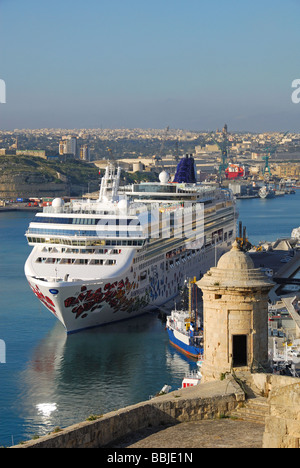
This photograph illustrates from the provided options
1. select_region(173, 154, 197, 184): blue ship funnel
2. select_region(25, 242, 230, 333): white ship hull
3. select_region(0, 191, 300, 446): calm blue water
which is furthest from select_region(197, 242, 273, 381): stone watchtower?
select_region(173, 154, 197, 184): blue ship funnel

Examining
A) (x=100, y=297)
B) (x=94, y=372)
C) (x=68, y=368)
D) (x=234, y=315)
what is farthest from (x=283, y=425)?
(x=100, y=297)

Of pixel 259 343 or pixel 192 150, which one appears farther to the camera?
pixel 192 150

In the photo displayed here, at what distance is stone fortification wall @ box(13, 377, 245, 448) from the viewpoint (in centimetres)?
432

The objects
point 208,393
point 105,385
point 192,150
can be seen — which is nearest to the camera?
point 208,393

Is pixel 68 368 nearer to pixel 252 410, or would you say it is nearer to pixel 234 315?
pixel 234 315

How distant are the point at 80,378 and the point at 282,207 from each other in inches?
2542

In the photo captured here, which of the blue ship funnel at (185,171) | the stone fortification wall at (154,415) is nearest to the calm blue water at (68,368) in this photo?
the stone fortification wall at (154,415)

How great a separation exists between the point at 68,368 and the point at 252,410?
39.2 ft

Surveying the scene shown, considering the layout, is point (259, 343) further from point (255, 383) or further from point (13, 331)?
point (13, 331)

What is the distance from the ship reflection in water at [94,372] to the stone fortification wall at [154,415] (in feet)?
25.5

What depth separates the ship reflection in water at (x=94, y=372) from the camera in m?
14.0

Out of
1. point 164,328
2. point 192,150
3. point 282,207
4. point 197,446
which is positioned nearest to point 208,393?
point 197,446

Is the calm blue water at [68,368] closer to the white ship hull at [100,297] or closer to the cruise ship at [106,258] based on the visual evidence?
the white ship hull at [100,297]

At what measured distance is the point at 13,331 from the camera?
20281mm
